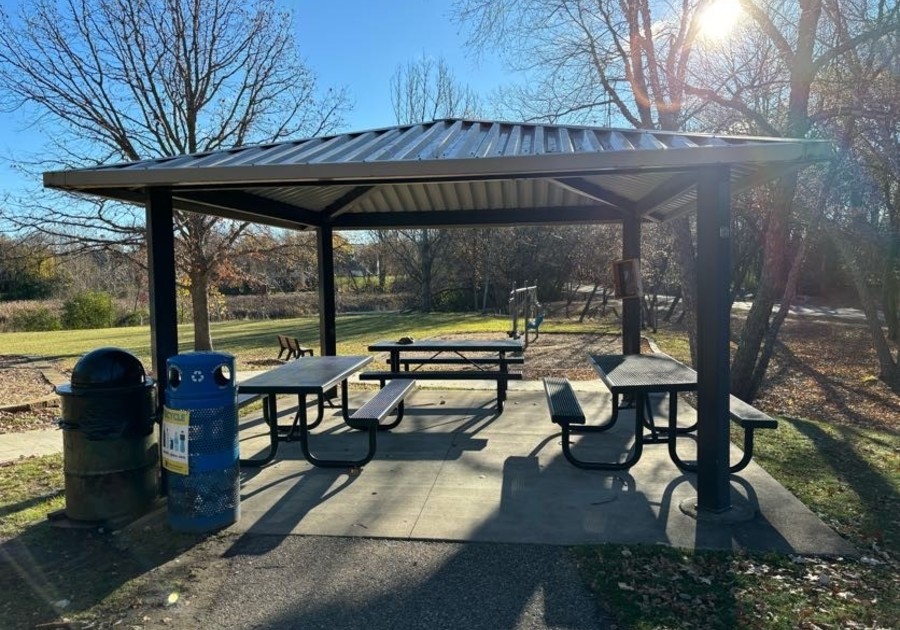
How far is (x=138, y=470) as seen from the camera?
4.03 m

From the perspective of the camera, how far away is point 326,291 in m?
7.92

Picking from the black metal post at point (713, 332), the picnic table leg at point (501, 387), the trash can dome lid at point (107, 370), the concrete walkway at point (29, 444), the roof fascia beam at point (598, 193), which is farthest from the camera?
the picnic table leg at point (501, 387)

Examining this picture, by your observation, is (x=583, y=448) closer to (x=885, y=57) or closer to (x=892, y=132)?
(x=892, y=132)

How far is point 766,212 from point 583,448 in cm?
788

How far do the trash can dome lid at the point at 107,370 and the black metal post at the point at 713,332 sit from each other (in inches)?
150

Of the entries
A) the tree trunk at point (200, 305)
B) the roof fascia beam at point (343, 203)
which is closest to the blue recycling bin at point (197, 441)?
the roof fascia beam at point (343, 203)

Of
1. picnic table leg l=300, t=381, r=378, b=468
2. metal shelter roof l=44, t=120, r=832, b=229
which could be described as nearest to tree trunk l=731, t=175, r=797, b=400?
metal shelter roof l=44, t=120, r=832, b=229

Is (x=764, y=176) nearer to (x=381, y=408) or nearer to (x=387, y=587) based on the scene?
(x=381, y=408)

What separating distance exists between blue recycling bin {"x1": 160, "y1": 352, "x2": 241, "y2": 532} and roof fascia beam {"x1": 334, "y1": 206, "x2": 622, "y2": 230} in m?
4.34

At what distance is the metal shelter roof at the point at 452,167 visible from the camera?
12.0 feet

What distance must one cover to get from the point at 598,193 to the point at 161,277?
4609mm

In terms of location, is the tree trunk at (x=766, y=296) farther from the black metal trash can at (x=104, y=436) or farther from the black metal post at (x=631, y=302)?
the black metal trash can at (x=104, y=436)

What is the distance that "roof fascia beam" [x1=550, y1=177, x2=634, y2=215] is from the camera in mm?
6141

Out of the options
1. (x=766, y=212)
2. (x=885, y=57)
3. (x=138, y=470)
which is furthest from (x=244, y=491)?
(x=885, y=57)
